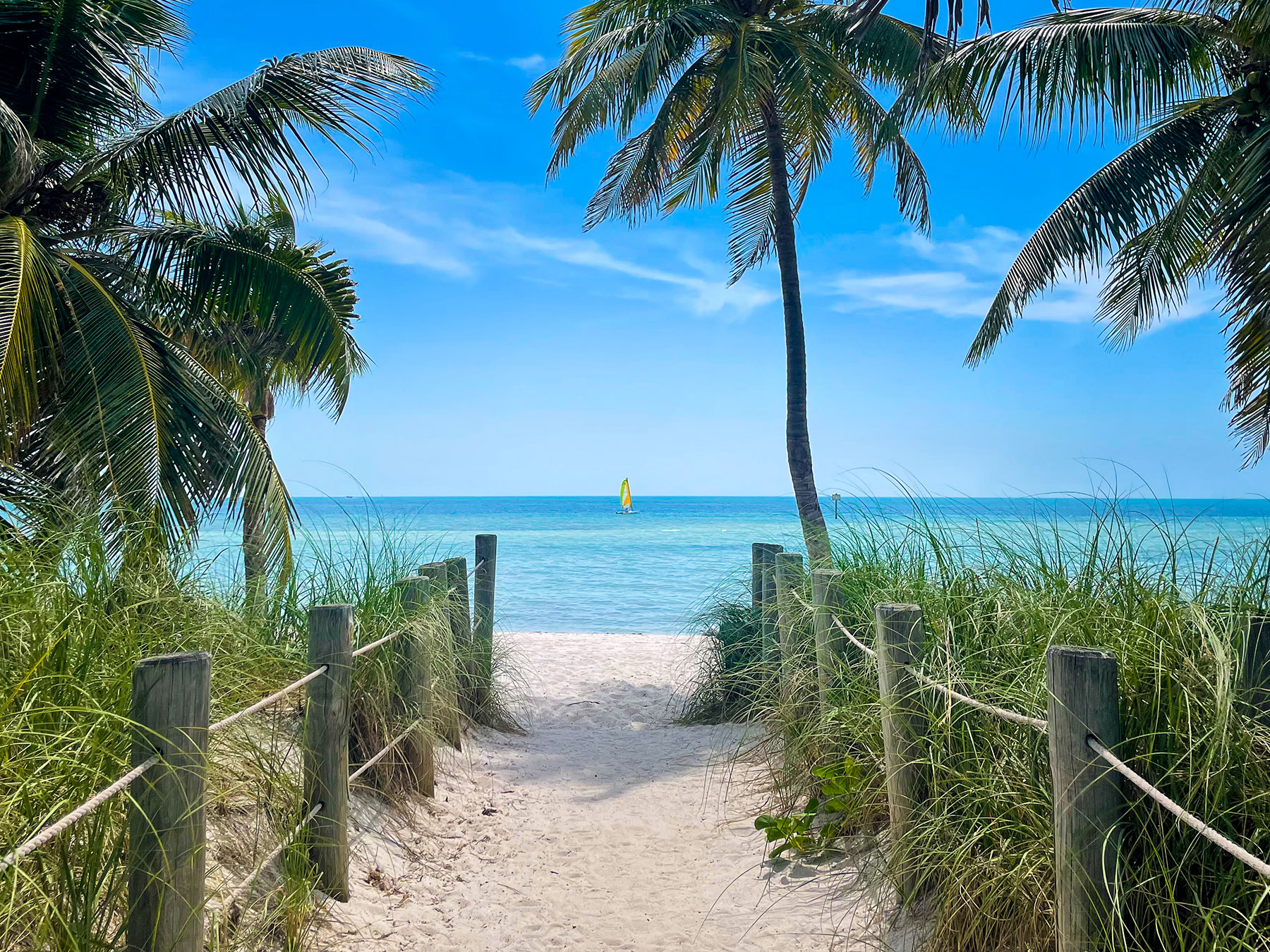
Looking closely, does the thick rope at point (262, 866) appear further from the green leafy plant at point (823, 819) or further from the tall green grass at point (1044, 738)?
the tall green grass at point (1044, 738)

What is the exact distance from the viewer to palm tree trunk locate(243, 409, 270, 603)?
5.09m

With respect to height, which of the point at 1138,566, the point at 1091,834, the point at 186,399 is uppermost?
the point at 186,399

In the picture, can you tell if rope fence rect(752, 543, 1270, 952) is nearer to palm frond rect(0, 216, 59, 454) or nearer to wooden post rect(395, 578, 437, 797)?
wooden post rect(395, 578, 437, 797)

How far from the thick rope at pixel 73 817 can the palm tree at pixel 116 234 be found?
3963 millimetres

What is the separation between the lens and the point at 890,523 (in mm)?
5461

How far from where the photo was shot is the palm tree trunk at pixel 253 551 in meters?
5.09

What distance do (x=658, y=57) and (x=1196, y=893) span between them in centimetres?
874

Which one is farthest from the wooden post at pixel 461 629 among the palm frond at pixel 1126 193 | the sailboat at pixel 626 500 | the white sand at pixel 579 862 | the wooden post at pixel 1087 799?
the sailboat at pixel 626 500

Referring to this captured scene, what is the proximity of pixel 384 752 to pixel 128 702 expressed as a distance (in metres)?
1.89

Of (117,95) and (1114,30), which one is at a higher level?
(1114,30)

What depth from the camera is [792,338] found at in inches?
392

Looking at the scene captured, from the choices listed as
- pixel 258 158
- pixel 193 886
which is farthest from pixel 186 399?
pixel 193 886

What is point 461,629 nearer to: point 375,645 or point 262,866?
point 375,645

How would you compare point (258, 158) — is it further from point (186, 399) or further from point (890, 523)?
point (890, 523)
